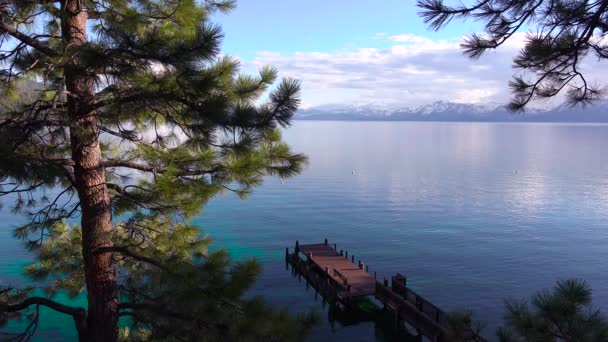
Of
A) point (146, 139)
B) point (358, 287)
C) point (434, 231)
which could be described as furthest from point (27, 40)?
point (434, 231)

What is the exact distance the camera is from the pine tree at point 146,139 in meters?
5.27

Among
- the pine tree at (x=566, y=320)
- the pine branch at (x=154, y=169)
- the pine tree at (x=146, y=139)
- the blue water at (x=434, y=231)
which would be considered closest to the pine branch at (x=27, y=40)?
the pine tree at (x=146, y=139)

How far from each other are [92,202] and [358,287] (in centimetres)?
1798

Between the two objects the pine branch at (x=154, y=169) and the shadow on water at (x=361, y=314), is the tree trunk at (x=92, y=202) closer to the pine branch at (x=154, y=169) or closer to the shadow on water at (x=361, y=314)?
the pine branch at (x=154, y=169)

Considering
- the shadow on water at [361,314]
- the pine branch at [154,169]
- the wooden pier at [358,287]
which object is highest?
the pine branch at [154,169]

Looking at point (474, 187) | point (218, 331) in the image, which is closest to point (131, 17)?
point (218, 331)

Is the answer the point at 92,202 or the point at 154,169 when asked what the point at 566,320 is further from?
the point at 92,202

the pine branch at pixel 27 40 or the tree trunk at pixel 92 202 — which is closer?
the pine branch at pixel 27 40

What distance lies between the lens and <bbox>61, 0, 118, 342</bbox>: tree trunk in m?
6.18

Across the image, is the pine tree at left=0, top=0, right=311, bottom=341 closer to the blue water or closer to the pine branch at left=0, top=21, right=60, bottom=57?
the pine branch at left=0, top=21, right=60, bottom=57

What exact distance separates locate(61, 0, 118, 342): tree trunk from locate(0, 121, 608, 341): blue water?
31.0ft

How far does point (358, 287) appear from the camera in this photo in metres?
22.7

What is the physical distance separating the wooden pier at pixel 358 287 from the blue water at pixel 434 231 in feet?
3.47

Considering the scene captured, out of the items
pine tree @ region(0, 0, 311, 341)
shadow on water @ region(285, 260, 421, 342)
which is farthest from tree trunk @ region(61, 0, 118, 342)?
shadow on water @ region(285, 260, 421, 342)
